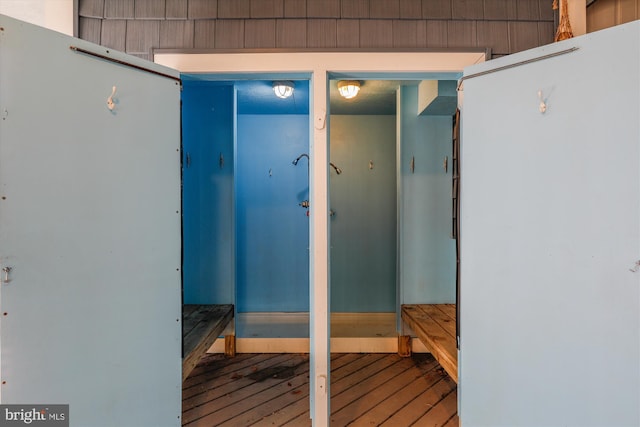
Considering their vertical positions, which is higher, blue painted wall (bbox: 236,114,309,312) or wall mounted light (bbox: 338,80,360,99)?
wall mounted light (bbox: 338,80,360,99)

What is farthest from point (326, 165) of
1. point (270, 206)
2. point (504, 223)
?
point (270, 206)

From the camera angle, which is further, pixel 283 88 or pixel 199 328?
pixel 283 88

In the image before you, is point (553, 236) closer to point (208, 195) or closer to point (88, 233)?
point (88, 233)

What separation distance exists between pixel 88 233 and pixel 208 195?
1461mm

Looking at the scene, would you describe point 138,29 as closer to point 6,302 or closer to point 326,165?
point 326,165

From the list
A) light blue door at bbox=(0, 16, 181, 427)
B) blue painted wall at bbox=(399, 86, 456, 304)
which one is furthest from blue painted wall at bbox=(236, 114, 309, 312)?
light blue door at bbox=(0, 16, 181, 427)

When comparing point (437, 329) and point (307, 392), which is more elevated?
point (437, 329)

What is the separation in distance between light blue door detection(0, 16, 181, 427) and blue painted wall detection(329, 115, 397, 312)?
190cm

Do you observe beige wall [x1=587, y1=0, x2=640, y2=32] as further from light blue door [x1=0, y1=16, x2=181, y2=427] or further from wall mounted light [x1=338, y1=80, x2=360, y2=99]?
light blue door [x1=0, y1=16, x2=181, y2=427]

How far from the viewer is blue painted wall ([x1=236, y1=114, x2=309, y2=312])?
314cm

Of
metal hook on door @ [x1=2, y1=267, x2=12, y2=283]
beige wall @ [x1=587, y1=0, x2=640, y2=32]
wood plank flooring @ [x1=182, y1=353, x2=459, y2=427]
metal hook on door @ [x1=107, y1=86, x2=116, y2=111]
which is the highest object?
beige wall @ [x1=587, y1=0, x2=640, y2=32]

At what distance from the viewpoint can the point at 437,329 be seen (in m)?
2.17

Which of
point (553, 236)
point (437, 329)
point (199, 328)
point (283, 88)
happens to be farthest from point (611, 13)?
point (199, 328)

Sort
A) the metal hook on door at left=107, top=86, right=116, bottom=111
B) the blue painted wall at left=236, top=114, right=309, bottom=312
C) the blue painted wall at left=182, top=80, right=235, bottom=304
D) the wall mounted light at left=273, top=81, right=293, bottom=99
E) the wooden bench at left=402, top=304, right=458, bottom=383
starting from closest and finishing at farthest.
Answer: the metal hook on door at left=107, top=86, right=116, bottom=111 → the wooden bench at left=402, top=304, right=458, bottom=383 → the wall mounted light at left=273, top=81, right=293, bottom=99 → the blue painted wall at left=182, top=80, right=235, bottom=304 → the blue painted wall at left=236, top=114, right=309, bottom=312
